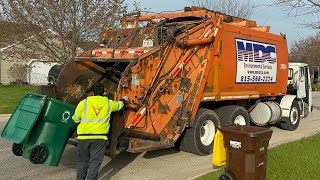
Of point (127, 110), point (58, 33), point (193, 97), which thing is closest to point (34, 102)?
point (127, 110)

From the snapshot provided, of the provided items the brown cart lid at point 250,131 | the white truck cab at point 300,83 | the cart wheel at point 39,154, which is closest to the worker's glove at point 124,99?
the cart wheel at point 39,154

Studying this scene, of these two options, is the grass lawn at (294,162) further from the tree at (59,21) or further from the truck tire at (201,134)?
the tree at (59,21)

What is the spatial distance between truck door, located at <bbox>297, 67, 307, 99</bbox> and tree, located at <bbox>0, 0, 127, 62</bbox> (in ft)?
25.2

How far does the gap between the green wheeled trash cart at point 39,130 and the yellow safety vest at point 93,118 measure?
59 centimetres

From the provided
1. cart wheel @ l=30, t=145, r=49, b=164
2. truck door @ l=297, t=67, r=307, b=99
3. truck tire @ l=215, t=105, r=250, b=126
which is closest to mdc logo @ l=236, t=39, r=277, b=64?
truck tire @ l=215, t=105, r=250, b=126

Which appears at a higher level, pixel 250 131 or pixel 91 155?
pixel 250 131

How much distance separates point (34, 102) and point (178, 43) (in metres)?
2.89

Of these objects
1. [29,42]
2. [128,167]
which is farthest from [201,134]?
[29,42]

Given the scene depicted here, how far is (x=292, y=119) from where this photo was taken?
37.3 ft

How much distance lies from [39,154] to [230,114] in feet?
14.3

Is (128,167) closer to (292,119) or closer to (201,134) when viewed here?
(201,134)

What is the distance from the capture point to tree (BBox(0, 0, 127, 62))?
16156mm

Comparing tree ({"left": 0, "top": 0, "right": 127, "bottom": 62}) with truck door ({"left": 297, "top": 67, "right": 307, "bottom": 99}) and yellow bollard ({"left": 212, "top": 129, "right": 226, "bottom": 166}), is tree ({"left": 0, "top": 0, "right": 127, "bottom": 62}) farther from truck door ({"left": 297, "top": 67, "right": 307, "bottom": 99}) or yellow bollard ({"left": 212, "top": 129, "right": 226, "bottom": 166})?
yellow bollard ({"left": 212, "top": 129, "right": 226, "bottom": 166})

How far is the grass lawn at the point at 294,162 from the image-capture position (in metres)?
5.82
